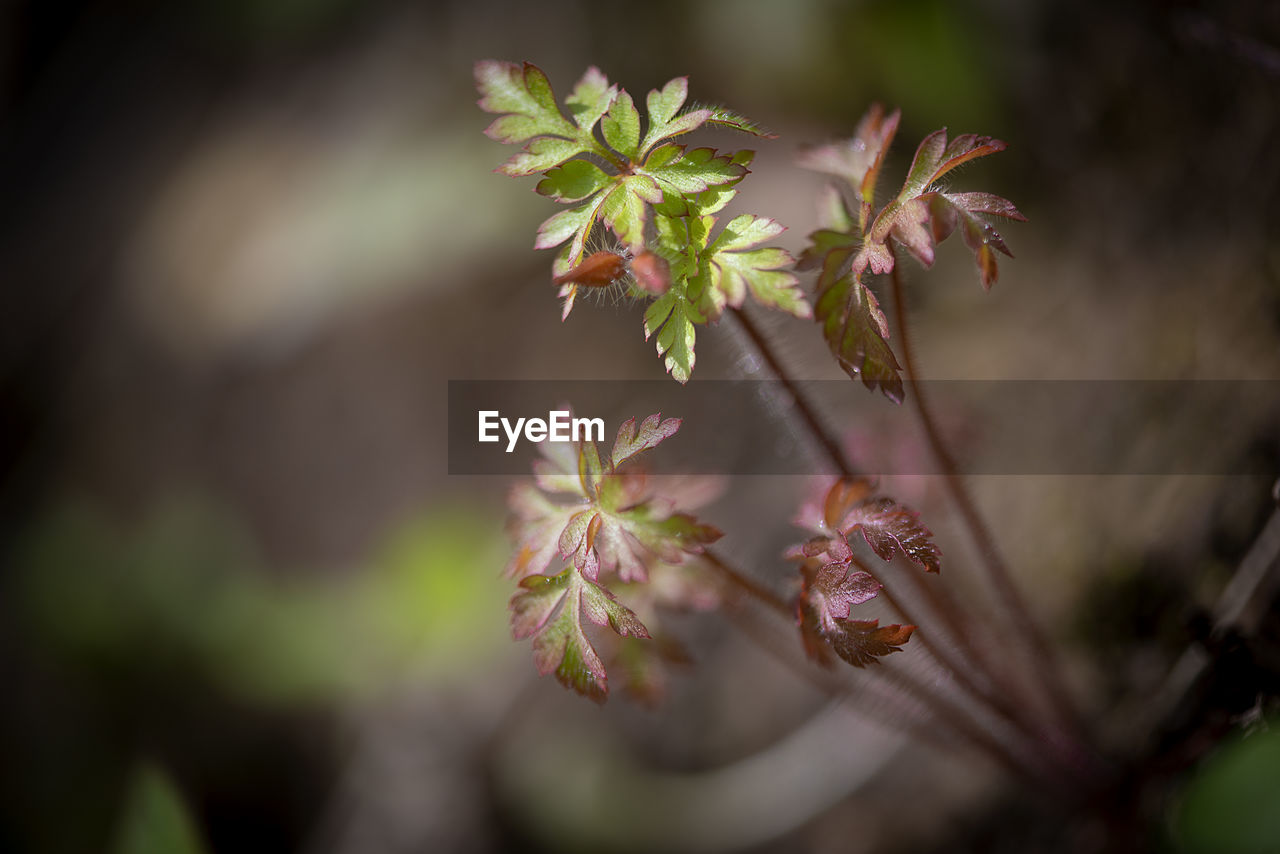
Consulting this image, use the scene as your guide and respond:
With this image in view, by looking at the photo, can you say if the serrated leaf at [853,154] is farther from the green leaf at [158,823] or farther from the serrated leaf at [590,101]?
the green leaf at [158,823]

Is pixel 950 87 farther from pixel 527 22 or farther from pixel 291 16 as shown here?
pixel 291 16

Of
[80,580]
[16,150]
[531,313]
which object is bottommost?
[80,580]

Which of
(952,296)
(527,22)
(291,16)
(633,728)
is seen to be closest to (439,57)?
(527,22)

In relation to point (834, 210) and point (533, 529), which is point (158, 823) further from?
point (834, 210)

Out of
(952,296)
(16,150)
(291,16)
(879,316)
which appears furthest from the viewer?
(16,150)

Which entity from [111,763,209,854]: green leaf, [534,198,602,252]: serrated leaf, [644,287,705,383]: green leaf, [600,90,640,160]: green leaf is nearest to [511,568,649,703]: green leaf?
[644,287,705,383]: green leaf

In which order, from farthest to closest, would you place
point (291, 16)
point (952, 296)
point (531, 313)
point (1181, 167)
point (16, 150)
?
point (16, 150) < point (291, 16) < point (531, 313) < point (952, 296) < point (1181, 167)

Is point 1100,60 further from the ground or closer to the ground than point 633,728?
further from the ground
